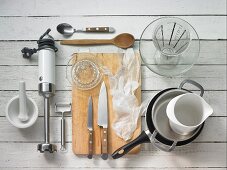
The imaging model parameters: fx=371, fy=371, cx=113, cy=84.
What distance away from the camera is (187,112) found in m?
0.92

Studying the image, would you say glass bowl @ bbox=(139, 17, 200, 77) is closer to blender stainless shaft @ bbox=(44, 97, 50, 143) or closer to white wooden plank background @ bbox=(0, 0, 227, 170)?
white wooden plank background @ bbox=(0, 0, 227, 170)

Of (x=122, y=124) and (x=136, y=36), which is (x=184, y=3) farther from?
(x=122, y=124)

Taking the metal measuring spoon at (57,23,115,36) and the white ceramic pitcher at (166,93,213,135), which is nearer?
the white ceramic pitcher at (166,93,213,135)

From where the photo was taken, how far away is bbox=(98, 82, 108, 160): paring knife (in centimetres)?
96

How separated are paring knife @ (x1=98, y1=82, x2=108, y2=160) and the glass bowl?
14 centimetres

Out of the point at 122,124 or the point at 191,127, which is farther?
the point at 122,124

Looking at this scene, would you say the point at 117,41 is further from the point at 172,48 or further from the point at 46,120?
the point at 46,120

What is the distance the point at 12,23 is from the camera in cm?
101

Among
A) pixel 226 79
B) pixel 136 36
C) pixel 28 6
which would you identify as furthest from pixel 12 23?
pixel 226 79

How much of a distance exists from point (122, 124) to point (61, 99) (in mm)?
177

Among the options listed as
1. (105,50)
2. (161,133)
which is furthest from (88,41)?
(161,133)

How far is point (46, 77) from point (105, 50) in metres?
0.17

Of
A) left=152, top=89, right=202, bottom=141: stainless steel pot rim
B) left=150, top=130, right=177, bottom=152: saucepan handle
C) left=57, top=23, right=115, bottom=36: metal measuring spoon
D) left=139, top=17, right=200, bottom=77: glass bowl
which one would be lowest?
left=150, top=130, right=177, bottom=152: saucepan handle

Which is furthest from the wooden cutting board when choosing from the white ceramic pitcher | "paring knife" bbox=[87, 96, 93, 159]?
the white ceramic pitcher
